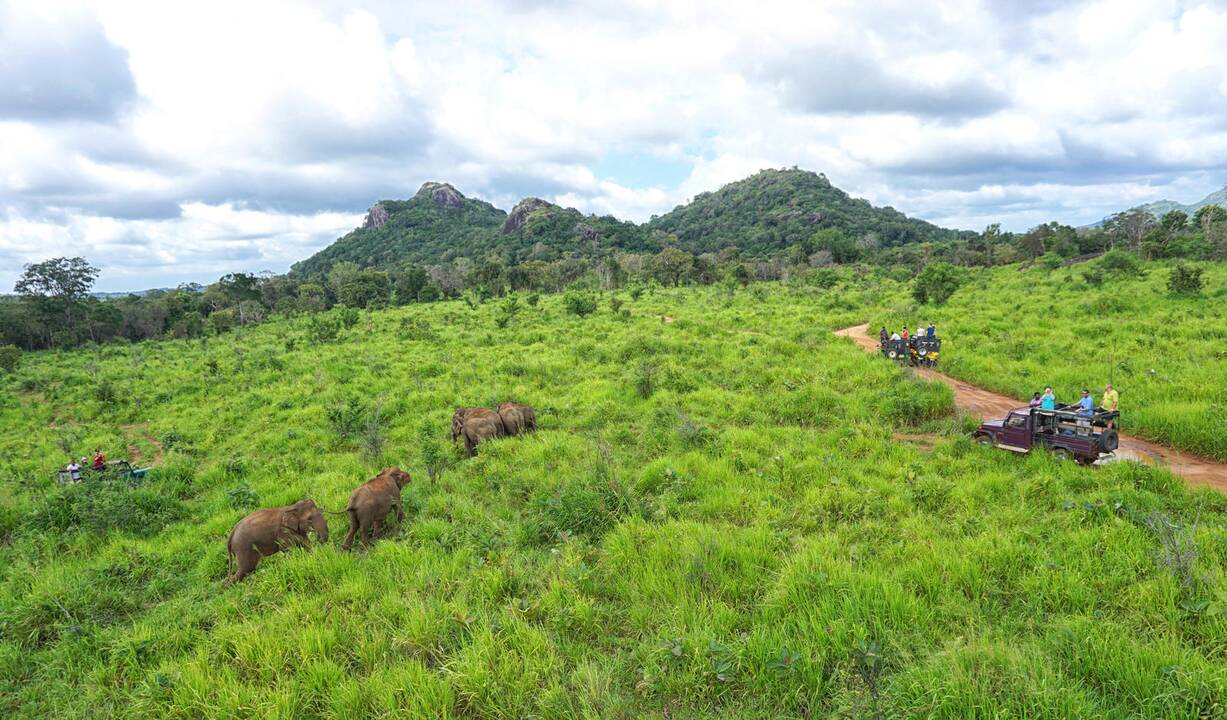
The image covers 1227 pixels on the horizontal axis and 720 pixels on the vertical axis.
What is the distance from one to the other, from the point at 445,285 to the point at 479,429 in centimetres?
6854

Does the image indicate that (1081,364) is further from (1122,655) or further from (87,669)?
(87,669)

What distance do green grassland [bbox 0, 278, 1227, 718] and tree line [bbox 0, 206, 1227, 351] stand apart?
3643cm

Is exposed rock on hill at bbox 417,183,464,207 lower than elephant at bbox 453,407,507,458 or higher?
higher

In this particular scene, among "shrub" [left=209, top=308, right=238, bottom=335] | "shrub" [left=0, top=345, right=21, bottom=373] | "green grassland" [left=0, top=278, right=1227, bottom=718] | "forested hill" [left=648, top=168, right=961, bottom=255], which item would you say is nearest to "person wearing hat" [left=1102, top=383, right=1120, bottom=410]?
"green grassland" [left=0, top=278, right=1227, bottom=718]

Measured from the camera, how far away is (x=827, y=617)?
4348mm

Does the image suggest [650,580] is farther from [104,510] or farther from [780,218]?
[780,218]

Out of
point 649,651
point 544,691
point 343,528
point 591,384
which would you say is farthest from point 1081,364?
point 343,528

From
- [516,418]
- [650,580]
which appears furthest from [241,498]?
[650,580]

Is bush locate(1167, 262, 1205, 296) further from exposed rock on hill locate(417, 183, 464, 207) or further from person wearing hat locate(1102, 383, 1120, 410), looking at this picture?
exposed rock on hill locate(417, 183, 464, 207)

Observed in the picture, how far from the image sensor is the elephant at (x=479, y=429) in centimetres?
1023

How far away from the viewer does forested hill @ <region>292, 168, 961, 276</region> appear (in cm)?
12412

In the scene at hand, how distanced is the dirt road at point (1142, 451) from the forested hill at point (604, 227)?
318 feet

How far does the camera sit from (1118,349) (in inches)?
546

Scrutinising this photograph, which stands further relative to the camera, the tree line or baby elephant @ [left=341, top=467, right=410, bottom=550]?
the tree line
